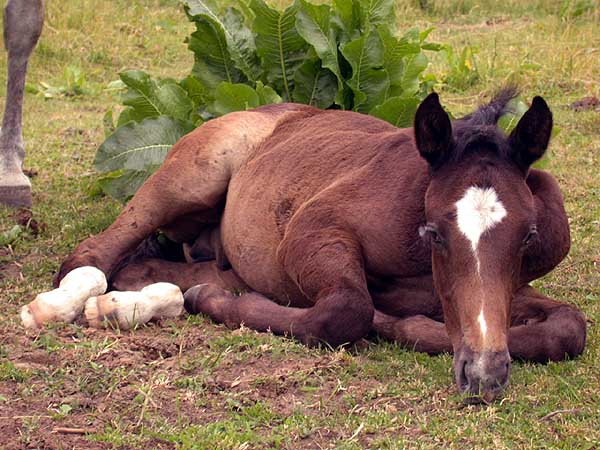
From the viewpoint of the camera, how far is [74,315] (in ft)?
16.5

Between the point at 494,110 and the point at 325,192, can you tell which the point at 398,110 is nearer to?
the point at 325,192

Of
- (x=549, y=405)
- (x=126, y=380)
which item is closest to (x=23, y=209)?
(x=126, y=380)

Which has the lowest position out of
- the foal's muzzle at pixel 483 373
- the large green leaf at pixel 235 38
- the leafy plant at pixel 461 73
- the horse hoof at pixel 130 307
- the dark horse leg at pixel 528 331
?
the leafy plant at pixel 461 73

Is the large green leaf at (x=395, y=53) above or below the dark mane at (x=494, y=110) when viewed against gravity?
below

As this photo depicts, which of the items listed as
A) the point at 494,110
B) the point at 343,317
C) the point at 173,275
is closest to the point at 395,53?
the point at 173,275

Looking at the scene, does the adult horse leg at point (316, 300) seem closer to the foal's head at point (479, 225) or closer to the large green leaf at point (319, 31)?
the foal's head at point (479, 225)

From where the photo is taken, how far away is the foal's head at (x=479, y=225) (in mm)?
3852

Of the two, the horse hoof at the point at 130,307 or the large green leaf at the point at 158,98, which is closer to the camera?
the horse hoof at the point at 130,307

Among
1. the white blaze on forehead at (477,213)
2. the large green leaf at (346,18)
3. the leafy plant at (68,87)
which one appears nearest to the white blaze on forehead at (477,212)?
the white blaze on forehead at (477,213)

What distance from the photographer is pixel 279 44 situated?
23.1 ft

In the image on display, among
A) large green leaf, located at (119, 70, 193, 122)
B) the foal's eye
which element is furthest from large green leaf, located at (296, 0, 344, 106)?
the foal's eye

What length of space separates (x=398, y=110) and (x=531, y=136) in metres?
2.58

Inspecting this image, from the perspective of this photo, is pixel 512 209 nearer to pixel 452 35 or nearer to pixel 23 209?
pixel 23 209

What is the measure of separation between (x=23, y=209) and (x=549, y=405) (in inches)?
176
